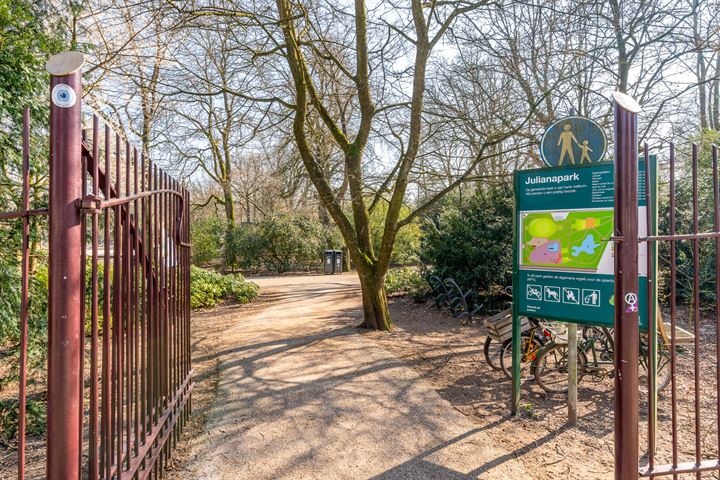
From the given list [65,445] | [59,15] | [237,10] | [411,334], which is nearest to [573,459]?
[65,445]

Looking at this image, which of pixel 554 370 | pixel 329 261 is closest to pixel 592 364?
pixel 554 370

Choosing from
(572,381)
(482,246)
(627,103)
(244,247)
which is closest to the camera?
(627,103)

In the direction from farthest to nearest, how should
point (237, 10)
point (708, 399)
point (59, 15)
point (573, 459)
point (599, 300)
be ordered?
point (237, 10)
point (59, 15)
point (708, 399)
point (599, 300)
point (573, 459)

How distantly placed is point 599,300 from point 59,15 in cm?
690

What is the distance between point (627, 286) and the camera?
2.27m

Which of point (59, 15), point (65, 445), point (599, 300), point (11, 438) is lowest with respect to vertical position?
point (11, 438)

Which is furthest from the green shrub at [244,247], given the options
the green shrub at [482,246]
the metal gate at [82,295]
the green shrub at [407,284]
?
the metal gate at [82,295]

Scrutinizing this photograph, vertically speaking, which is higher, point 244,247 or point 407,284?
point 244,247

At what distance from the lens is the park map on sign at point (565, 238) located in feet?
12.3

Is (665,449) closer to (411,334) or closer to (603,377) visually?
(603,377)

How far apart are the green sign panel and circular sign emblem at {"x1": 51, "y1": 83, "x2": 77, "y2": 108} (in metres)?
3.73

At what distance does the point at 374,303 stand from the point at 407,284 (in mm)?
4540

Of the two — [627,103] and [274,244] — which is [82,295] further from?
[274,244]

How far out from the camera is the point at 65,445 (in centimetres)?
162
